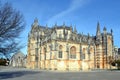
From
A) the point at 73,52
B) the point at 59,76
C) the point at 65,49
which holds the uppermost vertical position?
the point at 65,49

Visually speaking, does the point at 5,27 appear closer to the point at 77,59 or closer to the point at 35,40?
the point at 77,59

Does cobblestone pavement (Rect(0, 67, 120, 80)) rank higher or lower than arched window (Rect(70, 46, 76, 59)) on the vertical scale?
lower

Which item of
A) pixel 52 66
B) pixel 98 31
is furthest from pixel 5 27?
pixel 98 31

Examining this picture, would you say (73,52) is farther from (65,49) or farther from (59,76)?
(59,76)

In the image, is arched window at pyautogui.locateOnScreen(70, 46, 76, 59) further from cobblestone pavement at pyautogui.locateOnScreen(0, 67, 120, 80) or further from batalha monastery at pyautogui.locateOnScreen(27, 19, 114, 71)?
cobblestone pavement at pyautogui.locateOnScreen(0, 67, 120, 80)

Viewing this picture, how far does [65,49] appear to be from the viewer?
6619 cm

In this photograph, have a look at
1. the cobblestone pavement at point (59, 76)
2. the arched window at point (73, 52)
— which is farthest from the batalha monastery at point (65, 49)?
the cobblestone pavement at point (59, 76)

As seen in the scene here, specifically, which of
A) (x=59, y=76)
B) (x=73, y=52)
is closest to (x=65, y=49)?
(x=73, y=52)

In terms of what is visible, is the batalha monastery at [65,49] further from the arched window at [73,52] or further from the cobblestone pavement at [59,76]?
the cobblestone pavement at [59,76]

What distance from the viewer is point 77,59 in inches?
2685

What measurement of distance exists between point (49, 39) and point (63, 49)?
18.6 feet

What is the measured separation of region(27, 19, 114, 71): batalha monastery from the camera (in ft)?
215

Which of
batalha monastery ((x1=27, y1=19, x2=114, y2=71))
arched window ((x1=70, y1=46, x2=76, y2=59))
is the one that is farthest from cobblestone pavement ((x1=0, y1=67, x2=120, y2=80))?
arched window ((x1=70, y1=46, x2=76, y2=59))

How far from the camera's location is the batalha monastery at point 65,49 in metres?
65.4
